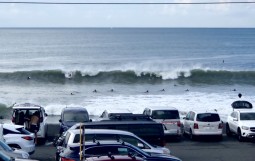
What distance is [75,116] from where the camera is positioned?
27641mm

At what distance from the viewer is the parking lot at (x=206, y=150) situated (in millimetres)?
21828

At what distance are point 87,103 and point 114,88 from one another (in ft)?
39.5

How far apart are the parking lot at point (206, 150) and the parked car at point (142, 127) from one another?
1911mm

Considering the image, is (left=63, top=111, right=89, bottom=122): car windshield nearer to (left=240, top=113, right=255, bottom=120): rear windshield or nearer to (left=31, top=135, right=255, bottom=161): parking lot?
(left=31, top=135, right=255, bottom=161): parking lot

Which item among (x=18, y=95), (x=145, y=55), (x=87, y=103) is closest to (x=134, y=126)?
(x=87, y=103)

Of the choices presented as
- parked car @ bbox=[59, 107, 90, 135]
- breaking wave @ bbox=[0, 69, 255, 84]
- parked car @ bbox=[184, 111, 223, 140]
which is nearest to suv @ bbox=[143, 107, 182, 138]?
parked car @ bbox=[184, 111, 223, 140]

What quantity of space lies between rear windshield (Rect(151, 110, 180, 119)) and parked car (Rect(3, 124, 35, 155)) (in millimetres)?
8029

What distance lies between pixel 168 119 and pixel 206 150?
309cm

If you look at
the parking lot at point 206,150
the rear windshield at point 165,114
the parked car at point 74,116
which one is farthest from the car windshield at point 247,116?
the parked car at point 74,116

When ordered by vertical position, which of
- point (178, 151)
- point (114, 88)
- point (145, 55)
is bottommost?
point (178, 151)

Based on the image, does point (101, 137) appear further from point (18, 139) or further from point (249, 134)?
point (249, 134)

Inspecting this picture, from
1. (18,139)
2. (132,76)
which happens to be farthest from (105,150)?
(132,76)

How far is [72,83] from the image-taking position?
6369 centimetres

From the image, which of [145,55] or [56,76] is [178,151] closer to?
[56,76]
